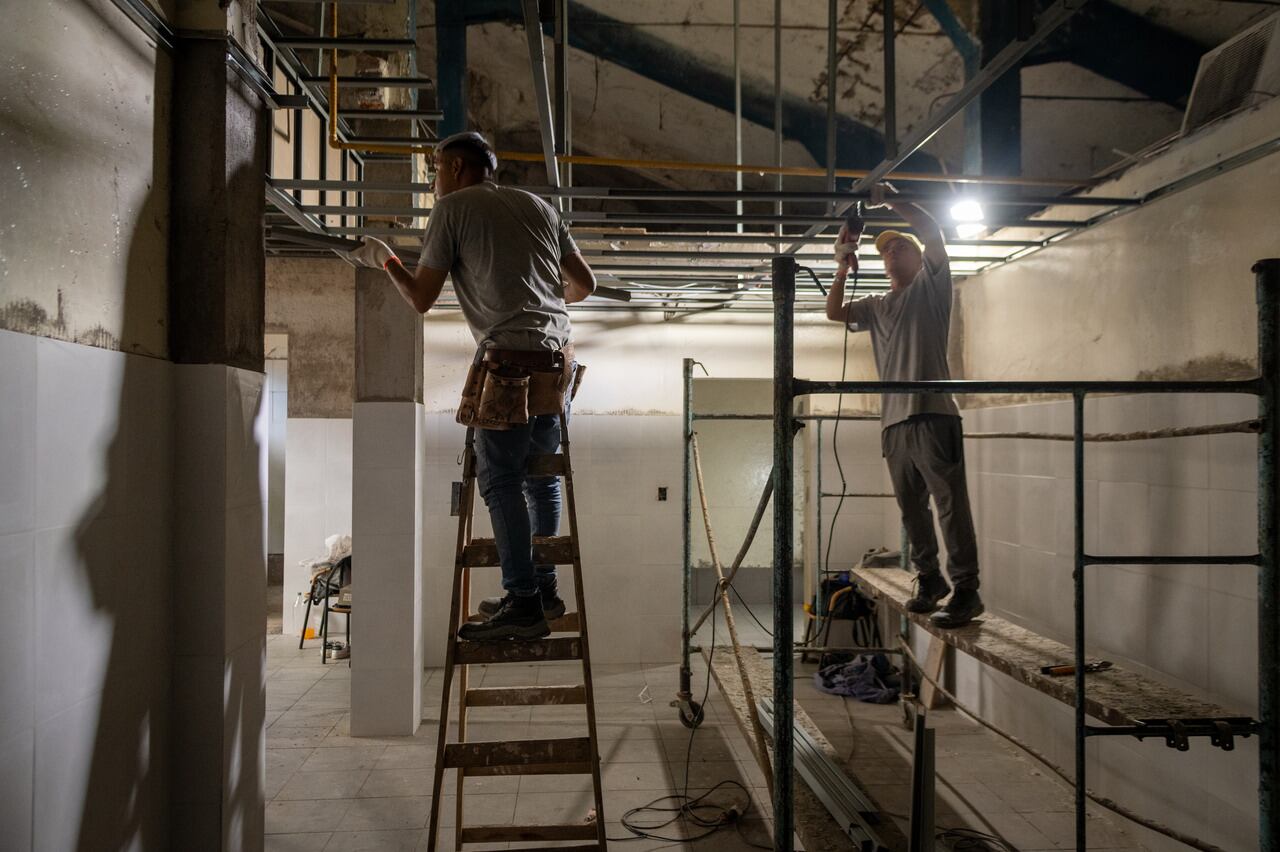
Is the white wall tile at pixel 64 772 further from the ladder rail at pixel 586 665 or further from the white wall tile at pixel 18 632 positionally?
the ladder rail at pixel 586 665

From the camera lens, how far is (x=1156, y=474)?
315 cm

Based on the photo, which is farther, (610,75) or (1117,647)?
(610,75)

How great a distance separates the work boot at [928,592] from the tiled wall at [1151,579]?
0.88 m

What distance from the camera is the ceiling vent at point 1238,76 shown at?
267cm

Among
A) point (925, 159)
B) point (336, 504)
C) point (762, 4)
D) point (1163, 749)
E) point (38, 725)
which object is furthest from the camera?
point (336, 504)

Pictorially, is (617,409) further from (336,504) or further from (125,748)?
(125,748)

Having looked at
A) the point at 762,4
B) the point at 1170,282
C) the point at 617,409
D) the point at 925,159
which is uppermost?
the point at 762,4

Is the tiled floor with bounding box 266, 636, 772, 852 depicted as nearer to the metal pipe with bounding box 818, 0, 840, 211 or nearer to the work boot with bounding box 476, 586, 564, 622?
the work boot with bounding box 476, 586, 564, 622

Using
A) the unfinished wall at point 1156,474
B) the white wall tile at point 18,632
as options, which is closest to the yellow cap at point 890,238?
the unfinished wall at point 1156,474

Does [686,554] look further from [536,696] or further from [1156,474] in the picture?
[1156,474]

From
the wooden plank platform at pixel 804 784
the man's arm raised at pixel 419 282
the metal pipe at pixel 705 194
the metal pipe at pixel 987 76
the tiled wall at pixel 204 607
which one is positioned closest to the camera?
the metal pipe at pixel 987 76

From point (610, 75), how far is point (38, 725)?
4.97 metres

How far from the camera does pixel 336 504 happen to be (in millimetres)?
6449

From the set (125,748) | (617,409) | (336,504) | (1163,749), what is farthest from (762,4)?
(336,504)
